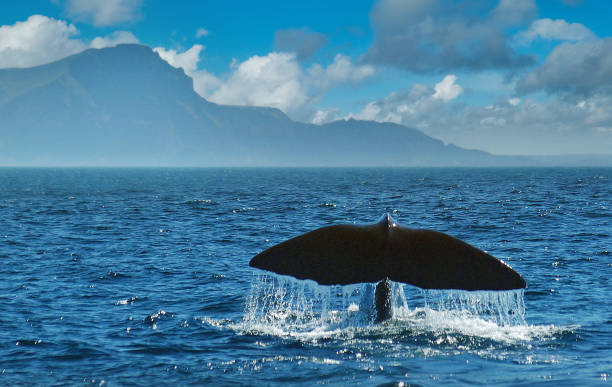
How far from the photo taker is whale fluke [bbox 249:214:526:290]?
294 inches

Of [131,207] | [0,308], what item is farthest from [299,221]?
[0,308]

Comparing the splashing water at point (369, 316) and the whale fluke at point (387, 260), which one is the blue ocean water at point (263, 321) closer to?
the splashing water at point (369, 316)

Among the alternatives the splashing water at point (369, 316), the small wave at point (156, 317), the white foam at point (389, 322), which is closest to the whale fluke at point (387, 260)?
the white foam at point (389, 322)

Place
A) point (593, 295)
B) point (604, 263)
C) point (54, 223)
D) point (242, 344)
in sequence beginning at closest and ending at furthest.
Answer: point (242, 344)
point (593, 295)
point (604, 263)
point (54, 223)

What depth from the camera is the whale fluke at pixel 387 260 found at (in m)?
7.46

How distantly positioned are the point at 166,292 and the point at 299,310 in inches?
176

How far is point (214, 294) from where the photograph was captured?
53.9 ft

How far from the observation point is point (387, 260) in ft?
25.5

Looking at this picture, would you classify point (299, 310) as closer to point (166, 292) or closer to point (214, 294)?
point (214, 294)

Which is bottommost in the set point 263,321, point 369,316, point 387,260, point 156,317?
point 156,317

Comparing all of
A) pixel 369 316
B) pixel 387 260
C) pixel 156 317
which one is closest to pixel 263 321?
pixel 156 317

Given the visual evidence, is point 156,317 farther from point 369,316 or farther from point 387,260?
point 387,260

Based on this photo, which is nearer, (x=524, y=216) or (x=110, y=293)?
(x=110, y=293)

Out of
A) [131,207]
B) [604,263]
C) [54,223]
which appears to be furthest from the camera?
[131,207]
